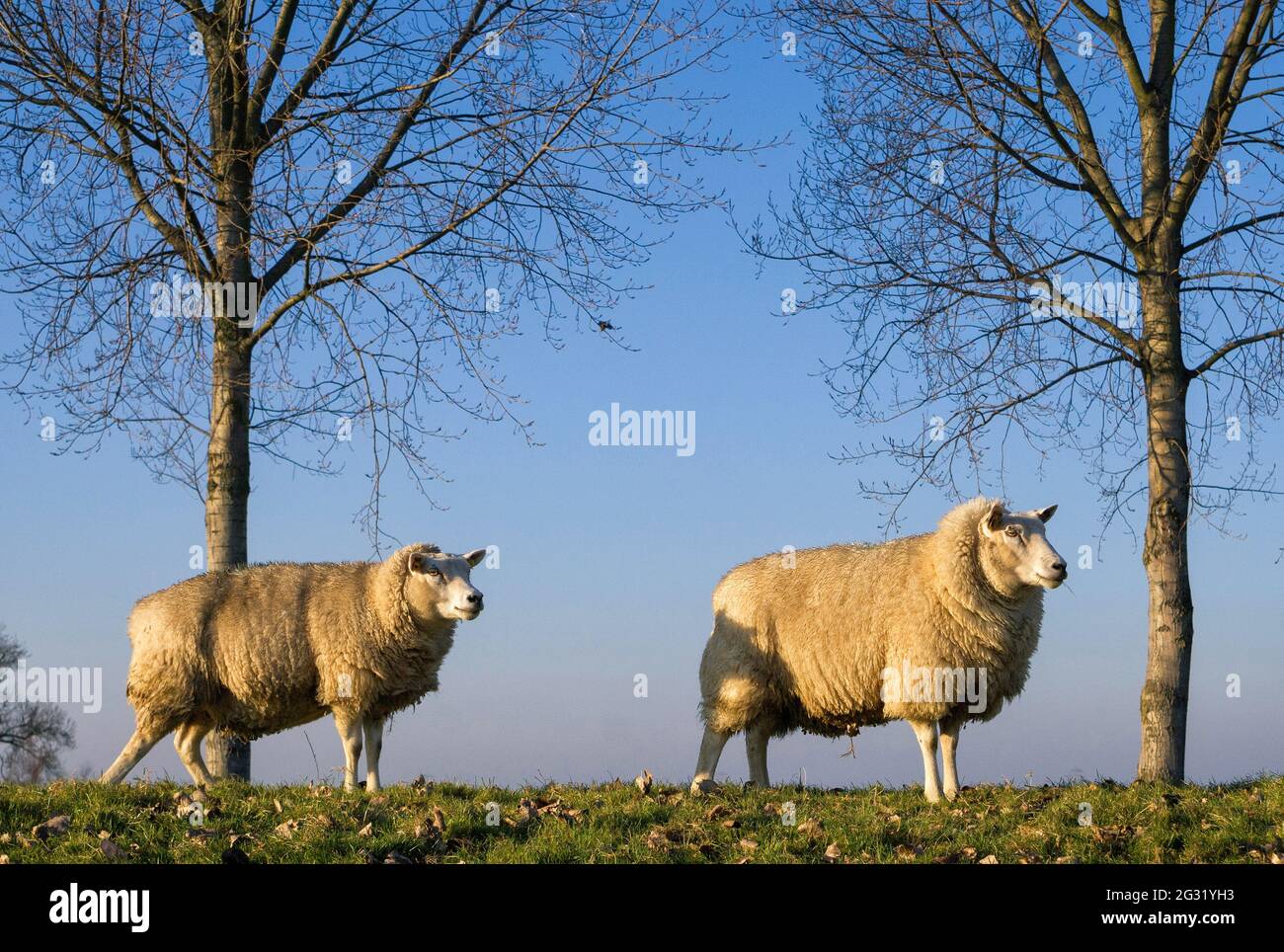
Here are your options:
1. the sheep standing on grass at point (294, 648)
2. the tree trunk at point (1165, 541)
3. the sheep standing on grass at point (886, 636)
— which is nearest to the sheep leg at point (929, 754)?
the sheep standing on grass at point (886, 636)

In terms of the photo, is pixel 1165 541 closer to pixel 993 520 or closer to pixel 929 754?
pixel 993 520

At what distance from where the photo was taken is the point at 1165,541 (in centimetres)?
1286

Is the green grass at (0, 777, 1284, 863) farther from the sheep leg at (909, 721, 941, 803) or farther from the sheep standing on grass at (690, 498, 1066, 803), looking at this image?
the sheep standing on grass at (690, 498, 1066, 803)

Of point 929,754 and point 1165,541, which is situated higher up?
point 1165,541

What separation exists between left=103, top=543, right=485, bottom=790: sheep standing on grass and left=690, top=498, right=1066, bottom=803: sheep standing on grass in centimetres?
270

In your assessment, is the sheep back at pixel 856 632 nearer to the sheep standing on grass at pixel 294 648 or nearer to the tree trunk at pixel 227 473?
the sheep standing on grass at pixel 294 648

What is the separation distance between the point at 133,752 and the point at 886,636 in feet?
24.2

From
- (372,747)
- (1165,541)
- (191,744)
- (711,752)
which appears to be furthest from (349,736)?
(1165,541)

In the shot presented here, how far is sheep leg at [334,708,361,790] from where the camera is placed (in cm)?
1155

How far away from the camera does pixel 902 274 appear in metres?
13.5

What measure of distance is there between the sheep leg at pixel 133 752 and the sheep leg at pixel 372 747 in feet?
7.48

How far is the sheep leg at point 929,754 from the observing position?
1091 centimetres
